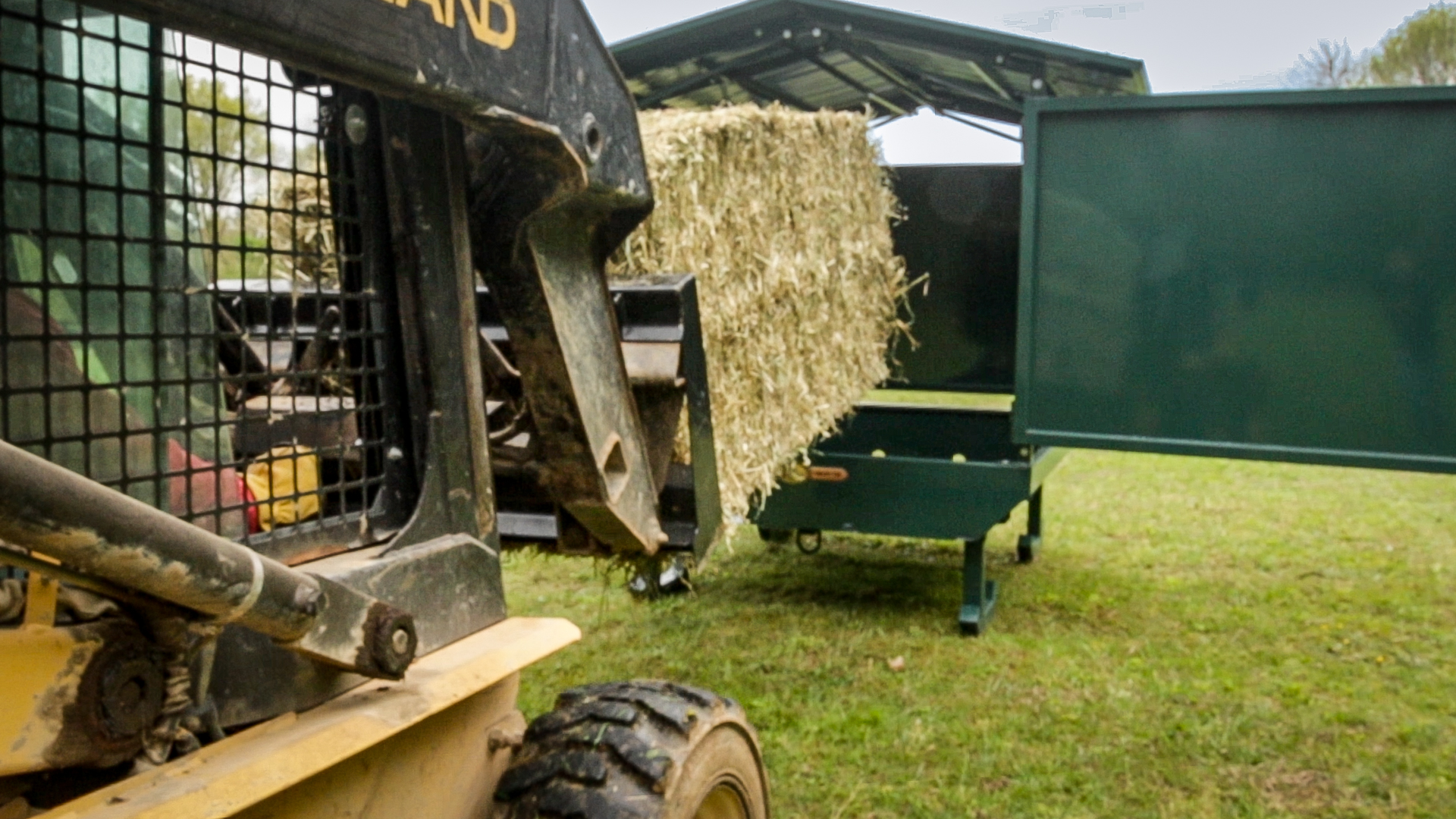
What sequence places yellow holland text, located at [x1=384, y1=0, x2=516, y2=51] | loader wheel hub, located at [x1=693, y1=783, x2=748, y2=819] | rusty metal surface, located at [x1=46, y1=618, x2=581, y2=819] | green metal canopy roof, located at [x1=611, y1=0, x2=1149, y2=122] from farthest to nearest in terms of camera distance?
green metal canopy roof, located at [x1=611, y1=0, x2=1149, y2=122] < loader wheel hub, located at [x1=693, y1=783, x2=748, y2=819] < yellow holland text, located at [x1=384, y1=0, x2=516, y2=51] < rusty metal surface, located at [x1=46, y1=618, x2=581, y2=819]

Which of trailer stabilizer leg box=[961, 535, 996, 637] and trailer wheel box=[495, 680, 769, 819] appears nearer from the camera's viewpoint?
trailer wheel box=[495, 680, 769, 819]

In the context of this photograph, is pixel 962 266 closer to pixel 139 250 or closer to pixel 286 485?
pixel 286 485

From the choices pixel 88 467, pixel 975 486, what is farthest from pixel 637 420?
pixel 975 486

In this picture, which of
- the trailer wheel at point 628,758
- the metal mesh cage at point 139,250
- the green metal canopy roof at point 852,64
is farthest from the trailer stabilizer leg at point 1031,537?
the metal mesh cage at point 139,250

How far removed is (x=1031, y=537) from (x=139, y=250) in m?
6.19

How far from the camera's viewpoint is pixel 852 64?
20.0ft

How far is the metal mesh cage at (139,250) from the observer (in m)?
1.34

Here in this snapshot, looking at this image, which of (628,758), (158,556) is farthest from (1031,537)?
(158,556)

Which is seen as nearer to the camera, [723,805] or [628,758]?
[628,758]

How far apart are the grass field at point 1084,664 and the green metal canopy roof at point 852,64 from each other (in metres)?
2.26

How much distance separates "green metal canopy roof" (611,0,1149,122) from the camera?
4922mm

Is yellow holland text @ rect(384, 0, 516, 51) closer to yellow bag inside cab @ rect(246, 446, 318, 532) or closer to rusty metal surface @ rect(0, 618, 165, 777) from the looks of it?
yellow bag inside cab @ rect(246, 446, 318, 532)

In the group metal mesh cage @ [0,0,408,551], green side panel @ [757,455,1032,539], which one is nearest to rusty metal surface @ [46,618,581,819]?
metal mesh cage @ [0,0,408,551]

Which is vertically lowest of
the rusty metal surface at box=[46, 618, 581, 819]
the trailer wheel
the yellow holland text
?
the trailer wheel
